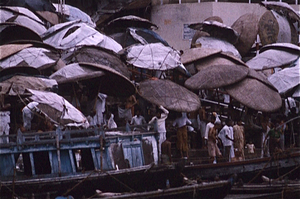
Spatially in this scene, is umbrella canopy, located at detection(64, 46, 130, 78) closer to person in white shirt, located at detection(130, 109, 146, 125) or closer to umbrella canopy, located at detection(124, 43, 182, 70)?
umbrella canopy, located at detection(124, 43, 182, 70)

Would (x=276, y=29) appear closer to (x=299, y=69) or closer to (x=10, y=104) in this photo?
(x=299, y=69)

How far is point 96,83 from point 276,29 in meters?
9.20

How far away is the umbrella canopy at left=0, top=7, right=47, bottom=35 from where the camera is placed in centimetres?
2030

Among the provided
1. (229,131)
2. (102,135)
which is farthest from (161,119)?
(102,135)

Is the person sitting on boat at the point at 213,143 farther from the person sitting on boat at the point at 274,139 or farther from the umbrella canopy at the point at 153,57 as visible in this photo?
the umbrella canopy at the point at 153,57

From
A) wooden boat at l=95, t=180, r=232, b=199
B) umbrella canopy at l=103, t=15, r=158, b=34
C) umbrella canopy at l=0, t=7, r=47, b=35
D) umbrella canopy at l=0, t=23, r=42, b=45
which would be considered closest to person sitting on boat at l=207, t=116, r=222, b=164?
wooden boat at l=95, t=180, r=232, b=199

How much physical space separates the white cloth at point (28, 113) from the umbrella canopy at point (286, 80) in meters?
7.31

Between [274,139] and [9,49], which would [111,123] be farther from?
[274,139]

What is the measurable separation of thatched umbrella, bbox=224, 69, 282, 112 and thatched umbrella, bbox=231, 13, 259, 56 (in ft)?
17.8

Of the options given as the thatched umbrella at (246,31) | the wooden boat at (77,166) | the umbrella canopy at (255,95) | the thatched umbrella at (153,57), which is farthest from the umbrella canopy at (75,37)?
the wooden boat at (77,166)

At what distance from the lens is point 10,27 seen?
63.0 feet

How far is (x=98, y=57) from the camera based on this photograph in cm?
1809

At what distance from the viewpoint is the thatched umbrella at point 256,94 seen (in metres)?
17.7

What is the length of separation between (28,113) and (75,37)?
602cm
